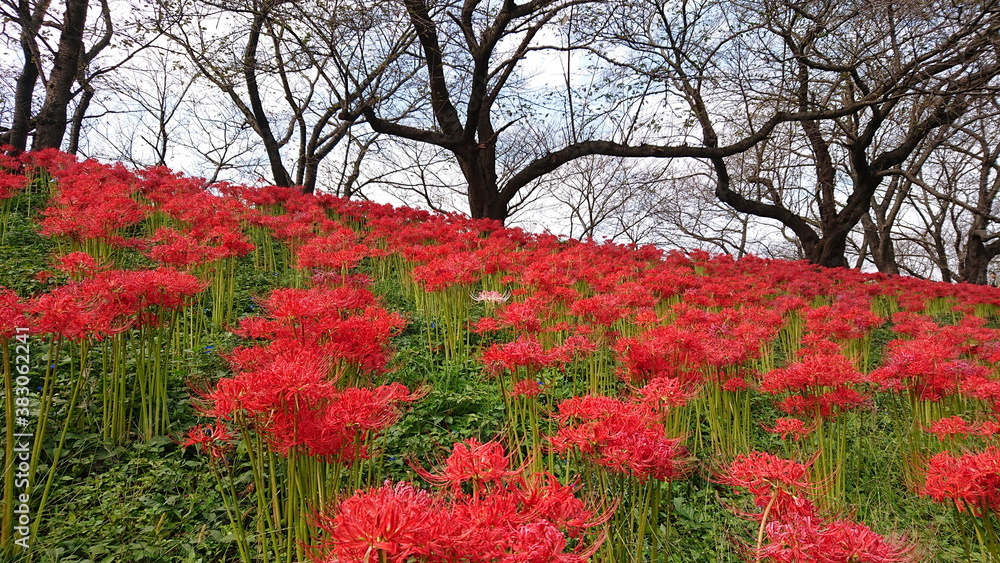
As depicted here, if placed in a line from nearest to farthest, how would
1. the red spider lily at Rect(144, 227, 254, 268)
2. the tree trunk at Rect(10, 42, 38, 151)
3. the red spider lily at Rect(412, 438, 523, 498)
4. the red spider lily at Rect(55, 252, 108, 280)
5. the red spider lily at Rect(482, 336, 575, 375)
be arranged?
the red spider lily at Rect(412, 438, 523, 498), the red spider lily at Rect(482, 336, 575, 375), the red spider lily at Rect(55, 252, 108, 280), the red spider lily at Rect(144, 227, 254, 268), the tree trunk at Rect(10, 42, 38, 151)

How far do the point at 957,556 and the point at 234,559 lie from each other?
3.80 m

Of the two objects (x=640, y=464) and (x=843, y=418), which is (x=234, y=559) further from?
(x=843, y=418)

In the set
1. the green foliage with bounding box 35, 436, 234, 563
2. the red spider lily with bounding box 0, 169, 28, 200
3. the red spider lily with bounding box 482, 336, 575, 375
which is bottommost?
the green foliage with bounding box 35, 436, 234, 563

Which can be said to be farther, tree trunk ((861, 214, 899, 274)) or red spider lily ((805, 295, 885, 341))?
tree trunk ((861, 214, 899, 274))

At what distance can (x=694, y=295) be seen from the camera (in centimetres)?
449

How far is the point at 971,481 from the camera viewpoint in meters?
1.56

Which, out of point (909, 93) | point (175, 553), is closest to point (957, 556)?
point (175, 553)

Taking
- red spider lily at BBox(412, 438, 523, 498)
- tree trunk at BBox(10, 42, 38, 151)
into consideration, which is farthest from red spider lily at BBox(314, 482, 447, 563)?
tree trunk at BBox(10, 42, 38, 151)

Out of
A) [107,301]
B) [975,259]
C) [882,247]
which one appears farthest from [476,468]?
[975,259]

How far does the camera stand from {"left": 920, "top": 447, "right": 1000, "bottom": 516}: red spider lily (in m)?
1.54

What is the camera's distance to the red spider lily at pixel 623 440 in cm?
133

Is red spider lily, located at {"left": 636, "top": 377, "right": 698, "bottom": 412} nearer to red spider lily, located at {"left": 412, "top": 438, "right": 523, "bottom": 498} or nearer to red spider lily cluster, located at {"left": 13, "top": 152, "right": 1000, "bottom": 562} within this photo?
red spider lily cluster, located at {"left": 13, "top": 152, "right": 1000, "bottom": 562}

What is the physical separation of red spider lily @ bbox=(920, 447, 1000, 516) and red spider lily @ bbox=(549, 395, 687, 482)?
1.00 meters

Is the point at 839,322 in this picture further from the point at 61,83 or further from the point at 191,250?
the point at 61,83
